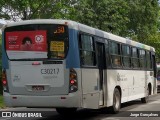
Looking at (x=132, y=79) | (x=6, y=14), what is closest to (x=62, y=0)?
(x=6, y=14)

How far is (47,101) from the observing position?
12633 millimetres

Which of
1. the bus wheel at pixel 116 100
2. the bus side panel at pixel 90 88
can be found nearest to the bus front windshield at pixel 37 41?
the bus side panel at pixel 90 88

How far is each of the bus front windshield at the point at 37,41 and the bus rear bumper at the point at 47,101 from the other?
1.15m

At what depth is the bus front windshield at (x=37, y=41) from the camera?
504 inches

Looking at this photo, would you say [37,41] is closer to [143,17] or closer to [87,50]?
[87,50]

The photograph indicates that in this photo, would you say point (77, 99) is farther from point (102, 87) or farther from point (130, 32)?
point (130, 32)

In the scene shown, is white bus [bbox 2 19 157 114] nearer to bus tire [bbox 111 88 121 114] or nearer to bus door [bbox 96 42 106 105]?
bus door [bbox 96 42 106 105]

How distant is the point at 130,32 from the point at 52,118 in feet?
101

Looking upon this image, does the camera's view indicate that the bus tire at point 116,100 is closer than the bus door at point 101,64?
No

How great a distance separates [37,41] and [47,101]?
1769 mm

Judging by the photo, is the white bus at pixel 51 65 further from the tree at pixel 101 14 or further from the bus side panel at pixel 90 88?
the tree at pixel 101 14

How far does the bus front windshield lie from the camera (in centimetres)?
1279

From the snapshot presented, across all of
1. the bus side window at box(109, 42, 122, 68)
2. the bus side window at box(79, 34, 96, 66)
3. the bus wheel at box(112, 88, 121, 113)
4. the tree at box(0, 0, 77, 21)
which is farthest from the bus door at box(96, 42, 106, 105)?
the tree at box(0, 0, 77, 21)

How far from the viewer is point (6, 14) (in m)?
30.7
